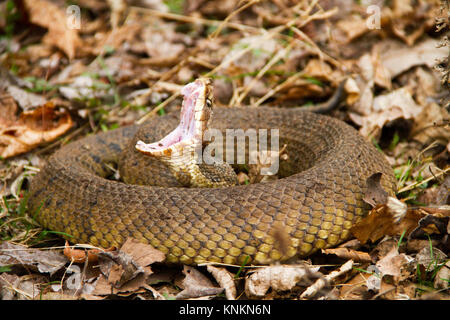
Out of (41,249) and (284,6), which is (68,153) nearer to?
(41,249)

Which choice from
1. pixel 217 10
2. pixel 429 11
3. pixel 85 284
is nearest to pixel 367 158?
pixel 85 284

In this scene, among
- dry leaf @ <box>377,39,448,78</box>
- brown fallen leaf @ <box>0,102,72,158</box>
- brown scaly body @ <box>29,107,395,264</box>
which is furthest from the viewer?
dry leaf @ <box>377,39,448,78</box>

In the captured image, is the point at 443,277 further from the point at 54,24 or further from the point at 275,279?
the point at 54,24

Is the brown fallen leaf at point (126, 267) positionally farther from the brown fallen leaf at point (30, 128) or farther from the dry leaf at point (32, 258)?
the brown fallen leaf at point (30, 128)


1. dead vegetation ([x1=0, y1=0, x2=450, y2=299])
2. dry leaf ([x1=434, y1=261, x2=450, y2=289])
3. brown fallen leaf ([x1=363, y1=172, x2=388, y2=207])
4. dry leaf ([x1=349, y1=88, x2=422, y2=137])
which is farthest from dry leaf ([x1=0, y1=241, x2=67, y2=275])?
dry leaf ([x1=349, y1=88, x2=422, y2=137])

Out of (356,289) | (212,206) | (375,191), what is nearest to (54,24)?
(212,206)

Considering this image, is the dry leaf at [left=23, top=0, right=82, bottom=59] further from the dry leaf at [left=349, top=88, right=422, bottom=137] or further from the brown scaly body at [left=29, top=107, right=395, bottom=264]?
the dry leaf at [left=349, top=88, right=422, bottom=137]
